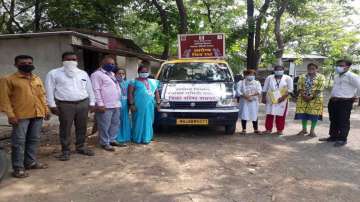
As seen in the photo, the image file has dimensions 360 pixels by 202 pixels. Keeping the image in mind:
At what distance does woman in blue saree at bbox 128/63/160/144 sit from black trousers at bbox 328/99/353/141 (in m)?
3.65

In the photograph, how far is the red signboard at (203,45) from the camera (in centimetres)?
1372

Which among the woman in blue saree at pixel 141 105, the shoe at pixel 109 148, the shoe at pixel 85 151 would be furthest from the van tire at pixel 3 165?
the woman in blue saree at pixel 141 105

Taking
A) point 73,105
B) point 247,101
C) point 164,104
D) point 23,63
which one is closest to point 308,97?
point 247,101

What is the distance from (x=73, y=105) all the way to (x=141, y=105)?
5.65 feet

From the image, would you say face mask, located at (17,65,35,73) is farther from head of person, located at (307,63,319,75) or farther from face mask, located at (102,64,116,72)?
head of person, located at (307,63,319,75)

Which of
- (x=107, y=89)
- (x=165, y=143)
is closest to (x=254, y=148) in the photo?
(x=165, y=143)

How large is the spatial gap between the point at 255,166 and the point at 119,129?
9.23ft

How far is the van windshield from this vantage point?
856cm

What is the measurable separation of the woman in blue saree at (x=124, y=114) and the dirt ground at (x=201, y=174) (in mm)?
371

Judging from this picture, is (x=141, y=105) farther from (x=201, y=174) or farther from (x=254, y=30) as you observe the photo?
(x=254, y=30)

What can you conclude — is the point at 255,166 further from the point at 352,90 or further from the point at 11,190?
the point at 11,190

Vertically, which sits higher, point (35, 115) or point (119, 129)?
point (35, 115)

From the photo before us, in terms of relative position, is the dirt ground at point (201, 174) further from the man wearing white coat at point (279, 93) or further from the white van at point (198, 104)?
the man wearing white coat at point (279, 93)

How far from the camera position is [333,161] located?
618cm
